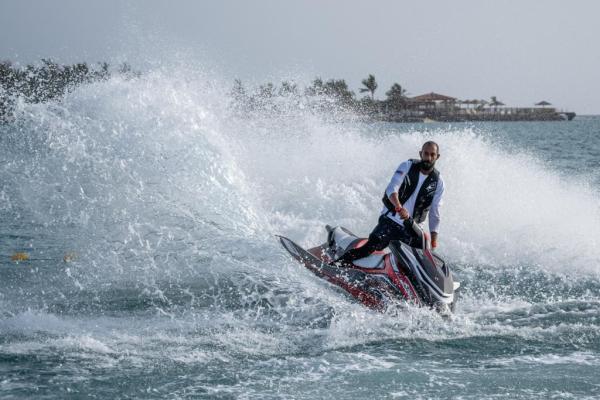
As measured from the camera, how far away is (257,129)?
19.5m

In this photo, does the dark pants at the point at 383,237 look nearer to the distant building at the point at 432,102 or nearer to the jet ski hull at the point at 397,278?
the jet ski hull at the point at 397,278

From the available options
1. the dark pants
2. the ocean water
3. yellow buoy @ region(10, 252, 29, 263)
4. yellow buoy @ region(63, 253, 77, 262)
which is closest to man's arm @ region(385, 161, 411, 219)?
the dark pants

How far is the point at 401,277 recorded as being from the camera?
22.9ft

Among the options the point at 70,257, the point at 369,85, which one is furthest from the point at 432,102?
the point at 70,257

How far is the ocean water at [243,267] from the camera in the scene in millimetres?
5246

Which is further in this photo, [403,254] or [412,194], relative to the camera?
[412,194]

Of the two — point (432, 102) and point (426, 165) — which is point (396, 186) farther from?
point (432, 102)

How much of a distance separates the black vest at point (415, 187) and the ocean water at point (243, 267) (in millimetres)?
1207

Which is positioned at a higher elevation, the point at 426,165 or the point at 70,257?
the point at 426,165

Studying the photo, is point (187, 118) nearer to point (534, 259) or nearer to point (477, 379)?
point (534, 259)

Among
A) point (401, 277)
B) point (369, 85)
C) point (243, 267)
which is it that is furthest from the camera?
point (369, 85)

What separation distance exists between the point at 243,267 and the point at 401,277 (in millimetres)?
2554

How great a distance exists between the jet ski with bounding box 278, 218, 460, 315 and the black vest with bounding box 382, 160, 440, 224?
0.43 metres

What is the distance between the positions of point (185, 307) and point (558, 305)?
4222 millimetres
